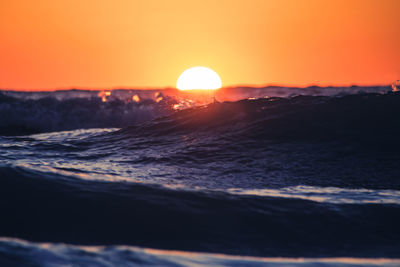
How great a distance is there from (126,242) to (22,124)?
601 inches

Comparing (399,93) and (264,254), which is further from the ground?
(399,93)

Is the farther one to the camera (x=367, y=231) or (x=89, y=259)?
(x=367, y=231)

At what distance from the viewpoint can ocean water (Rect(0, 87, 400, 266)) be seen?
2.88m

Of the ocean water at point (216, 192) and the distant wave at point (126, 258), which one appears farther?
the ocean water at point (216, 192)

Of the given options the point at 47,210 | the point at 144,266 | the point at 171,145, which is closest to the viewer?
the point at 144,266

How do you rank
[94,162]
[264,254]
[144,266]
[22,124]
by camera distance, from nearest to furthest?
1. [144,266]
2. [264,254]
3. [94,162]
4. [22,124]

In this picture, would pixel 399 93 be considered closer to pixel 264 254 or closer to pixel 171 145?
pixel 171 145

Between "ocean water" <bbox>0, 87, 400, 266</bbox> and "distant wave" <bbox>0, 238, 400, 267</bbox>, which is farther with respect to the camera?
"ocean water" <bbox>0, 87, 400, 266</bbox>

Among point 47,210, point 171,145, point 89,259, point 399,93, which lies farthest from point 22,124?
point 89,259

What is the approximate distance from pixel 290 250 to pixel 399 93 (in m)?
7.79

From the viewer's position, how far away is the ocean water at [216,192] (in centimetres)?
288

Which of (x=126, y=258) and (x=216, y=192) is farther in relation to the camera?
(x=216, y=192)

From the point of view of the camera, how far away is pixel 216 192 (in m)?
4.13

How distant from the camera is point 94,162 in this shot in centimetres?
589
